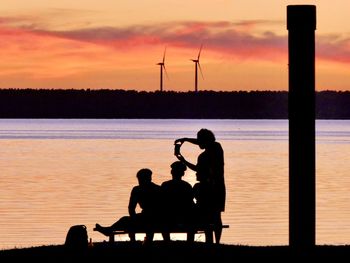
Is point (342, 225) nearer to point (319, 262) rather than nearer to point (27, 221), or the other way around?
point (27, 221)

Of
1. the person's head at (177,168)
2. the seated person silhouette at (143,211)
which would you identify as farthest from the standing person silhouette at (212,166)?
the seated person silhouette at (143,211)

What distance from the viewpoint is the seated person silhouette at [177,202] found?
17.0 meters

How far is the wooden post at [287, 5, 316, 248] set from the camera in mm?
14594

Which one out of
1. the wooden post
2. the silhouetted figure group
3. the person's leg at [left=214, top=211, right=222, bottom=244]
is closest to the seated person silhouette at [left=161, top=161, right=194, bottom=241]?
the silhouetted figure group

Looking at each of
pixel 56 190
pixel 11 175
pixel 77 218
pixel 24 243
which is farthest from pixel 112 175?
pixel 24 243

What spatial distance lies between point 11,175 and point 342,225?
110 feet

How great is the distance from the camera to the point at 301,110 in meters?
14.8

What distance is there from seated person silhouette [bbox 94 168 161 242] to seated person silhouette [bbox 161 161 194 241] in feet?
0.44

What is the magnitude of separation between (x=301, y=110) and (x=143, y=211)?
11.5 ft

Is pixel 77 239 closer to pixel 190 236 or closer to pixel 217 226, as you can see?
pixel 190 236

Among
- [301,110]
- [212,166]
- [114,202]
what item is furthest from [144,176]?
[114,202]

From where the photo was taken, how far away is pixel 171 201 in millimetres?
17172

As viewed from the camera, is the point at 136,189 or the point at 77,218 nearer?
the point at 136,189

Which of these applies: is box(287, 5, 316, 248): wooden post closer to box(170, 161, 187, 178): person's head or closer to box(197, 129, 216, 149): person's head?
box(170, 161, 187, 178): person's head
